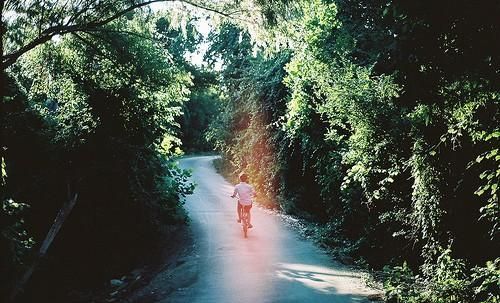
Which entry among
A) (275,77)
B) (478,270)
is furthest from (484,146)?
(275,77)

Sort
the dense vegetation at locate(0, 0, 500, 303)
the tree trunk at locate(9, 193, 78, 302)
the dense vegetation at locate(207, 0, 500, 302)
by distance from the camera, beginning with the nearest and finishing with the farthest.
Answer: the dense vegetation at locate(207, 0, 500, 302), the dense vegetation at locate(0, 0, 500, 303), the tree trunk at locate(9, 193, 78, 302)

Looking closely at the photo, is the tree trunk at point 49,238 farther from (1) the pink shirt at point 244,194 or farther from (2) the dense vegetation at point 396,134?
(2) the dense vegetation at point 396,134

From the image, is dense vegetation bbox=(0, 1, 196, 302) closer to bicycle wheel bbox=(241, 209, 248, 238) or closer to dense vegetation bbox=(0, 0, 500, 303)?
dense vegetation bbox=(0, 0, 500, 303)

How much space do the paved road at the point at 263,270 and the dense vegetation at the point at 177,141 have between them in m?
0.91

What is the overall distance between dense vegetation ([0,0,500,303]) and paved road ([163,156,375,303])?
3.00 ft

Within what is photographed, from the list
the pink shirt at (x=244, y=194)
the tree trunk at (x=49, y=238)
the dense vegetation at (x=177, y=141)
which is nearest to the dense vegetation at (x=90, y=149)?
the dense vegetation at (x=177, y=141)

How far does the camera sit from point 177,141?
43.7ft

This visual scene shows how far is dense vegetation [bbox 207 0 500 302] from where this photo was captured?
4.29 meters

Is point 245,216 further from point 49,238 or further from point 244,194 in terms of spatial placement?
point 49,238

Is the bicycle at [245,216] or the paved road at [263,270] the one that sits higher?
the bicycle at [245,216]

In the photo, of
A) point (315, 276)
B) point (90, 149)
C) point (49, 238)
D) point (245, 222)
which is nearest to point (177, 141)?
point (90, 149)

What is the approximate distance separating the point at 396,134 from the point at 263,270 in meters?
4.14

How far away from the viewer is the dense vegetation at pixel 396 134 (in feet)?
14.1

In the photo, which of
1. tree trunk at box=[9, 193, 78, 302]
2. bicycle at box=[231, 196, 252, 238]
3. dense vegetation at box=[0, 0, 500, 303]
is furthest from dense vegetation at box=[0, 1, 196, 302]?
bicycle at box=[231, 196, 252, 238]
